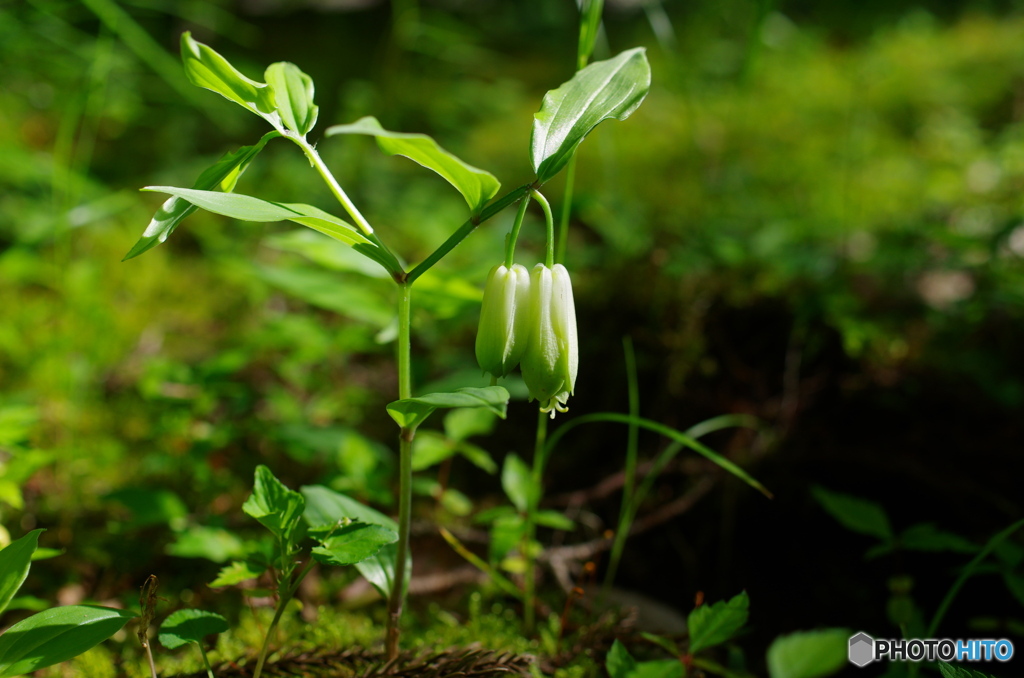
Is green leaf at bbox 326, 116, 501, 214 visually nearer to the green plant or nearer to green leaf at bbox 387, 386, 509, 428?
green leaf at bbox 387, 386, 509, 428

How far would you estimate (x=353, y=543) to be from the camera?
0.74 m

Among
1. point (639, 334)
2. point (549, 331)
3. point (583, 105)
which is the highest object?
point (583, 105)

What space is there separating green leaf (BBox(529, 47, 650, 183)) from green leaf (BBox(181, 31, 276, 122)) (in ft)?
1.04

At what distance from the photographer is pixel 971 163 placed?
93.0 inches

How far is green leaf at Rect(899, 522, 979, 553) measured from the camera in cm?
100

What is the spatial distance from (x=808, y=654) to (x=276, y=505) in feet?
2.69

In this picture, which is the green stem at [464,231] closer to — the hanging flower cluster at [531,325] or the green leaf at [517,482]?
the hanging flower cluster at [531,325]

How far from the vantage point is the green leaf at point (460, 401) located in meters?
0.65

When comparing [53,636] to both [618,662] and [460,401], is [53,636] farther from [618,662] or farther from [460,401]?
[618,662]

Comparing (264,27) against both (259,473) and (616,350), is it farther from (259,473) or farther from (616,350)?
(259,473)

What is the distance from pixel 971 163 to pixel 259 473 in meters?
2.79

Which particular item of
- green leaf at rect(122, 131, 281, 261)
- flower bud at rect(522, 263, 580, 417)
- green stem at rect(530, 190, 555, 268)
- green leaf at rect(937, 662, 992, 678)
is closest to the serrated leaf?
green leaf at rect(937, 662, 992, 678)
